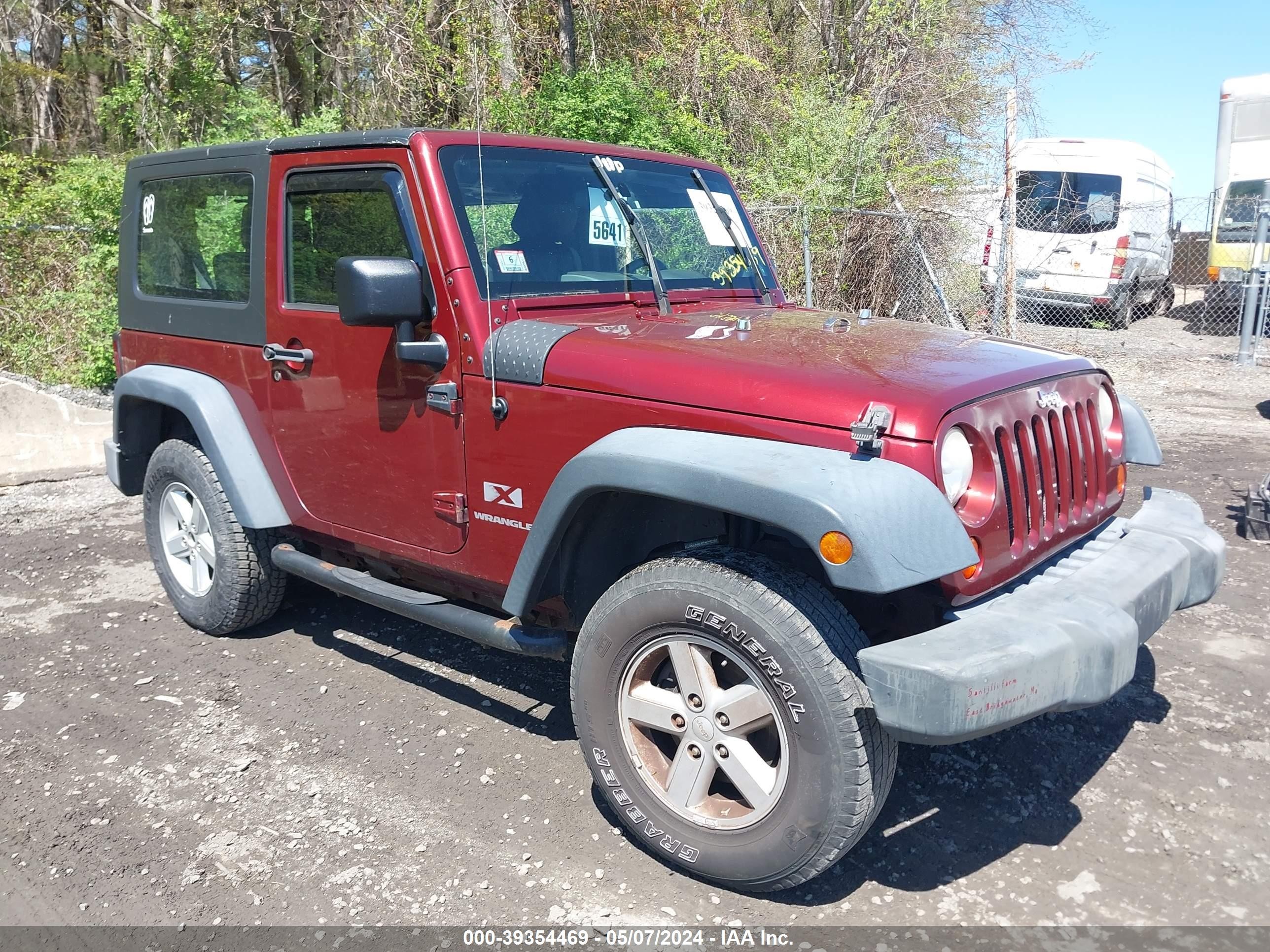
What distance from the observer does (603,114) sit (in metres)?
9.70

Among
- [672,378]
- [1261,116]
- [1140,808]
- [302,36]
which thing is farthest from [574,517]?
[1261,116]

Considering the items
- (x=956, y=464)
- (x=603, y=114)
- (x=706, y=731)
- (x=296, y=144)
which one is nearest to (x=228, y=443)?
(x=296, y=144)

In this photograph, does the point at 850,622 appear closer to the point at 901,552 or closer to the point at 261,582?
the point at 901,552

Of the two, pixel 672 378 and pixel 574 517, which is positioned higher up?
pixel 672 378

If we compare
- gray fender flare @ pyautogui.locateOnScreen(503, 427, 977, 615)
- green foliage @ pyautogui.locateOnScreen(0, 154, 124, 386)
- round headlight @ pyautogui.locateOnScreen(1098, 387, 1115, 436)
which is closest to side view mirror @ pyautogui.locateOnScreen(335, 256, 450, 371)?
gray fender flare @ pyautogui.locateOnScreen(503, 427, 977, 615)

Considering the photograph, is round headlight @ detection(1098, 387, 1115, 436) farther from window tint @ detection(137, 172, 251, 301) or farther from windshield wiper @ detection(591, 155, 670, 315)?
window tint @ detection(137, 172, 251, 301)

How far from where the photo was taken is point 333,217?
3.64m

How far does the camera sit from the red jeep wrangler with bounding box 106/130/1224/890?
2432 mm

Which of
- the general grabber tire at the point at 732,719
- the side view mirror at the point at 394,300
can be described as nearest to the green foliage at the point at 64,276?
the side view mirror at the point at 394,300

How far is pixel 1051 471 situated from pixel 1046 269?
11.5 meters

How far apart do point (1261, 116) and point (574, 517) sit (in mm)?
15128

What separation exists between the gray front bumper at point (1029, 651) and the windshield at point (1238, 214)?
12921 millimetres

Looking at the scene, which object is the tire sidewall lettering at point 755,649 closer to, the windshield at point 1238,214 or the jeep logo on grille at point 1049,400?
the jeep logo on grille at point 1049,400

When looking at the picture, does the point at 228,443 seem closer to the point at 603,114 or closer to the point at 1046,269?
the point at 603,114
